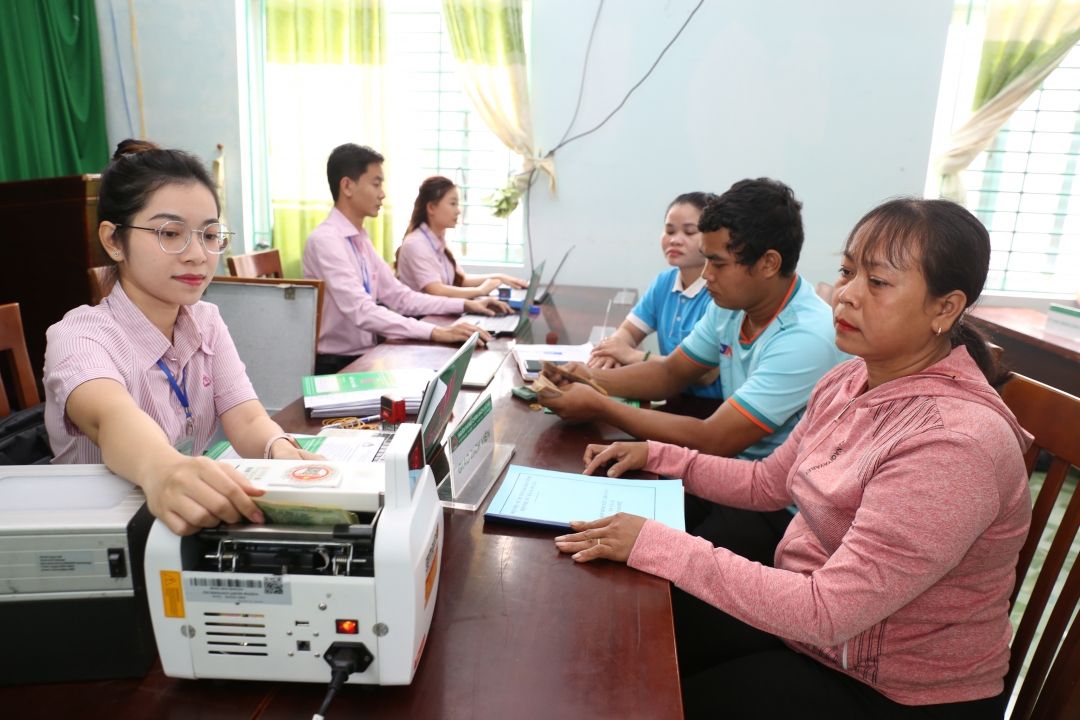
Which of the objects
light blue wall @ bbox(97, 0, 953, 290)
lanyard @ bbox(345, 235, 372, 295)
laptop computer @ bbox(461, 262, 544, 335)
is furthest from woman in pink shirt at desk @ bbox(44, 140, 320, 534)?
light blue wall @ bbox(97, 0, 953, 290)

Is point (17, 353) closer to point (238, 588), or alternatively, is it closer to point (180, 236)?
point (180, 236)

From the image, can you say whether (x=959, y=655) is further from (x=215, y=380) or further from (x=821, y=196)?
(x=821, y=196)

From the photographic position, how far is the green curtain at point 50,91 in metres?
3.77

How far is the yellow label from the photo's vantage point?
68 cm

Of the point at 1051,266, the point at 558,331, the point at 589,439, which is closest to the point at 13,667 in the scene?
the point at 589,439

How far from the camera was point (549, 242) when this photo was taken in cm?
445

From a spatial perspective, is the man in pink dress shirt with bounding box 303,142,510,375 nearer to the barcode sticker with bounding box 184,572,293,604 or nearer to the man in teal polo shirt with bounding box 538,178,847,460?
the man in teal polo shirt with bounding box 538,178,847,460

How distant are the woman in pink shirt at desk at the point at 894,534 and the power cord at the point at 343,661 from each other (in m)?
0.36

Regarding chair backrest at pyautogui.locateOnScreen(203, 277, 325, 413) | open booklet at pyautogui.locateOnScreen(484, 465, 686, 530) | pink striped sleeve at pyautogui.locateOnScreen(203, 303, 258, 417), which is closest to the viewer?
open booklet at pyautogui.locateOnScreen(484, 465, 686, 530)

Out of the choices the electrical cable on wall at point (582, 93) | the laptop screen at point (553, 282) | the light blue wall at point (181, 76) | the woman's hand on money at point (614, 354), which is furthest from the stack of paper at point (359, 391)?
the light blue wall at point (181, 76)

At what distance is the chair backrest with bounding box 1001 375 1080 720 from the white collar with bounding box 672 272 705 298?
134 cm

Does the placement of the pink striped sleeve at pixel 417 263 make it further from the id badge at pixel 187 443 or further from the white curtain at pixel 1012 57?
the white curtain at pixel 1012 57

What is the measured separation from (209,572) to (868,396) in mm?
908

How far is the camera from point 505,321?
2.68m
